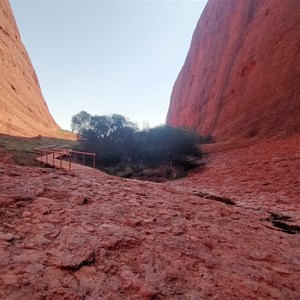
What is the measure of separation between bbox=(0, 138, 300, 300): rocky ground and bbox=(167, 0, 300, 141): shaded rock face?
10534 millimetres

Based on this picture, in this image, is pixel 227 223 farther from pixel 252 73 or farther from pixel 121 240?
pixel 252 73

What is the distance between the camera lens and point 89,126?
17.8 meters

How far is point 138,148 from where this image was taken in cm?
1568

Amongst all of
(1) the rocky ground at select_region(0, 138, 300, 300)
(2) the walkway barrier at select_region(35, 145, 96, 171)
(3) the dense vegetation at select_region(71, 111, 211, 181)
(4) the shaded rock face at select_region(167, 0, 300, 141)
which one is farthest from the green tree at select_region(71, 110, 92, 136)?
(1) the rocky ground at select_region(0, 138, 300, 300)

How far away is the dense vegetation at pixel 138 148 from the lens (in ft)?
45.1

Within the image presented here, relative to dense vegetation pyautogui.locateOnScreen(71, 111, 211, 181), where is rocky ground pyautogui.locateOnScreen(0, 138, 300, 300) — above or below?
below

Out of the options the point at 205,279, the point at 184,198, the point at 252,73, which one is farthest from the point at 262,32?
the point at 205,279

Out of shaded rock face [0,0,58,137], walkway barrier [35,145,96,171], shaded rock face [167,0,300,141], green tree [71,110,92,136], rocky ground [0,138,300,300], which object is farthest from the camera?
shaded rock face [0,0,58,137]

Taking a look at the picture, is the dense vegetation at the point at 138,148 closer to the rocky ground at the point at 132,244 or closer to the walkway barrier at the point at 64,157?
the walkway barrier at the point at 64,157

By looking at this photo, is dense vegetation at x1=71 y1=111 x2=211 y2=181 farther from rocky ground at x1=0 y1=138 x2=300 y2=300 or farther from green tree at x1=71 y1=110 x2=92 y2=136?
rocky ground at x1=0 y1=138 x2=300 y2=300

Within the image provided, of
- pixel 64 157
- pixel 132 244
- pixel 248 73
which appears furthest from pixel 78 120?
pixel 132 244

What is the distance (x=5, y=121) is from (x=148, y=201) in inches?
777

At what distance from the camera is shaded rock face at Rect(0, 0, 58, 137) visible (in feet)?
76.0

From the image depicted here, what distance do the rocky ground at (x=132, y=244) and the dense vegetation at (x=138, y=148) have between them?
7375 mm
